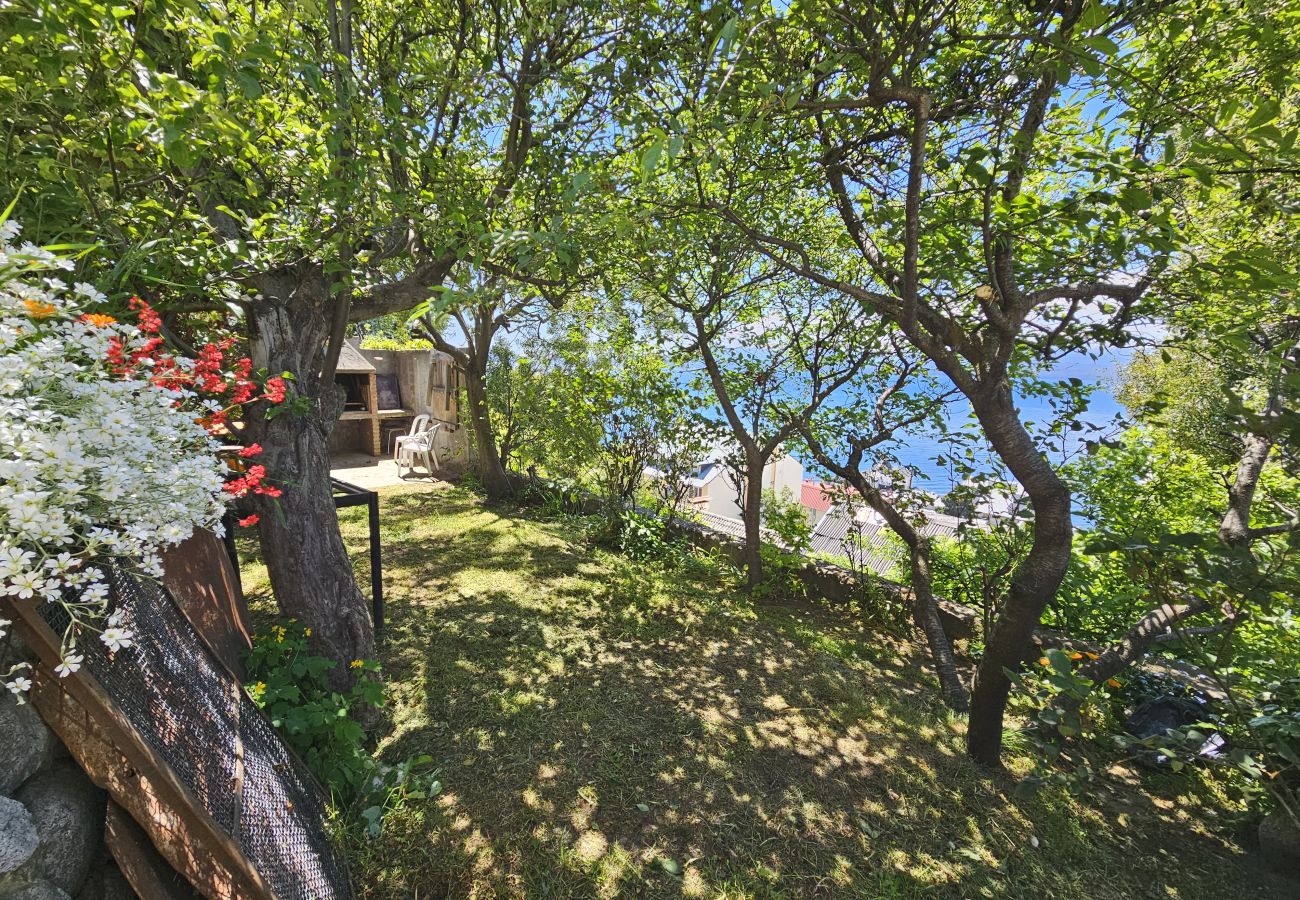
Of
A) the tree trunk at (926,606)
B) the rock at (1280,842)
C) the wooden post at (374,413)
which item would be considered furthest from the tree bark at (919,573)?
the wooden post at (374,413)

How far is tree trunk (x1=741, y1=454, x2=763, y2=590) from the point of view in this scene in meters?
4.69

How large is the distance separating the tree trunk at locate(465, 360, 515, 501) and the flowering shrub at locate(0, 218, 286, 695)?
5.90 meters

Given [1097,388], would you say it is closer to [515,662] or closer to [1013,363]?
[1013,363]

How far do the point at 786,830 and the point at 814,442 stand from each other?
2.79 m

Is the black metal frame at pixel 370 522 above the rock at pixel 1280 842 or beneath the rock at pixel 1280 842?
above

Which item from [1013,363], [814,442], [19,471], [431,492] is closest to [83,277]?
[19,471]

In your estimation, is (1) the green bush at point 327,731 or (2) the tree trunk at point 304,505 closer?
(1) the green bush at point 327,731

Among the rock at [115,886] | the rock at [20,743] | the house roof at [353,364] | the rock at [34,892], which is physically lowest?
the rock at [115,886]

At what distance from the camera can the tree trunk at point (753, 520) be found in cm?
469

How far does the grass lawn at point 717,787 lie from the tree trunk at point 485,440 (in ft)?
11.3

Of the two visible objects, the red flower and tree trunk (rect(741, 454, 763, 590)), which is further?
tree trunk (rect(741, 454, 763, 590))

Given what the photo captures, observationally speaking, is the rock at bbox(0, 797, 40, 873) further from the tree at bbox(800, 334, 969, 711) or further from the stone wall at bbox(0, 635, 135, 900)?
the tree at bbox(800, 334, 969, 711)

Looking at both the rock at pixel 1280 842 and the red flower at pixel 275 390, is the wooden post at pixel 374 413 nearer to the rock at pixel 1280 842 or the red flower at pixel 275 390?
the red flower at pixel 275 390

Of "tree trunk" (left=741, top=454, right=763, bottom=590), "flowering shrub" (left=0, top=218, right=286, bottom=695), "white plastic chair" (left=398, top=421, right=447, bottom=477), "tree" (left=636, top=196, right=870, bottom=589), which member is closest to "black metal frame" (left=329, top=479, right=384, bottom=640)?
"flowering shrub" (left=0, top=218, right=286, bottom=695)
